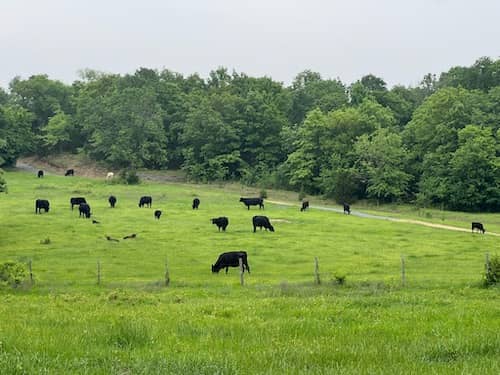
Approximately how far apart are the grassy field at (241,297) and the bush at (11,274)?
40 centimetres

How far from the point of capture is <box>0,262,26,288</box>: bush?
20.2 m

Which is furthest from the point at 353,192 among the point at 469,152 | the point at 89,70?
the point at 89,70

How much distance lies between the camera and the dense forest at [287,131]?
68375 mm

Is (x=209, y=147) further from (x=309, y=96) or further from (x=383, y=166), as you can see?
(x=383, y=166)

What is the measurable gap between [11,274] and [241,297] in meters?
8.74

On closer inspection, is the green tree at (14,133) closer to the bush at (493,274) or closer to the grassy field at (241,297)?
the grassy field at (241,297)

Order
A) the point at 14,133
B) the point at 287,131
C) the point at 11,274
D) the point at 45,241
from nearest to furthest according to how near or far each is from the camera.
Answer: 1. the point at 11,274
2. the point at 45,241
3. the point at 287,131
4. the point at 14,133

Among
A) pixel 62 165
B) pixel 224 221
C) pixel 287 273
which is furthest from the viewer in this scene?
pixel 62 165

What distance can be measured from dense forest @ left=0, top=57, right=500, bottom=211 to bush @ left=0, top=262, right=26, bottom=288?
168 ft

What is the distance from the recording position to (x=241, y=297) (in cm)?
1739

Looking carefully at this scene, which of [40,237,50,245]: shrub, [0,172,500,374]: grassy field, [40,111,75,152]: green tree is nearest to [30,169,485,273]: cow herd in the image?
[0,172,500,374]: grassy field

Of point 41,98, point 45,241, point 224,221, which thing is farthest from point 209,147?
point 45,241

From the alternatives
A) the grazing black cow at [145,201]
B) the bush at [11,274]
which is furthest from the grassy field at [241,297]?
the grazing black cow at [145,201]

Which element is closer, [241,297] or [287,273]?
[241,297]
